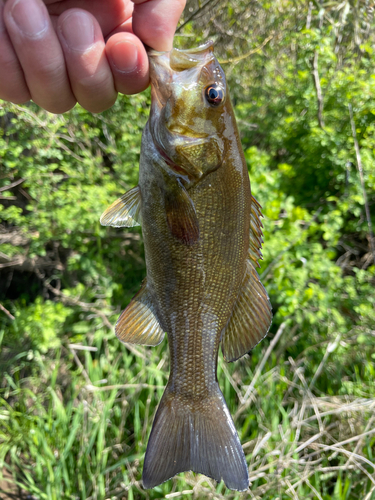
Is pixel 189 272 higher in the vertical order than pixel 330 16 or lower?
lower

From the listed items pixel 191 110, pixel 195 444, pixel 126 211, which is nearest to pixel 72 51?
pixel 191 110

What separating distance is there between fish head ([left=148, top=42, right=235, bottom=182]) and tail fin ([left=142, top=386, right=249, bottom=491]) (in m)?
0.89

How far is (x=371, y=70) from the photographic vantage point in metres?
3.34

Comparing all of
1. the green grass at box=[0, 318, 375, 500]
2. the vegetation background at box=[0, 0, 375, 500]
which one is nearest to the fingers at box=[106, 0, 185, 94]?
the vegetation background at box=[0, 0, 375, 500]

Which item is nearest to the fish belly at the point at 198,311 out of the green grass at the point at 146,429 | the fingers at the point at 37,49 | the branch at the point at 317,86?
the fingers at the point at 37,49

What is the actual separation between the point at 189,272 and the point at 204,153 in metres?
0.43

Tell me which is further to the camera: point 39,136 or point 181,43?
point 181,43

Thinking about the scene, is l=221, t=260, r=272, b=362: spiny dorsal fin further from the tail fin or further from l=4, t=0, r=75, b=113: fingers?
l=4, t=0, r=75, b=113: fingers

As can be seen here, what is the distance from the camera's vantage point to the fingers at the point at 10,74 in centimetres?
106

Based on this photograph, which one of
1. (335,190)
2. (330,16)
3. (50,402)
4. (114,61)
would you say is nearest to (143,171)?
(114,61)

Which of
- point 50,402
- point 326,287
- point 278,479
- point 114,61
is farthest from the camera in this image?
point 326,287

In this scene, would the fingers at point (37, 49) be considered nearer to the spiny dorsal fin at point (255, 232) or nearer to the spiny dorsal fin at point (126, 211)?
the spiny dorsal fin at point (126, 211)

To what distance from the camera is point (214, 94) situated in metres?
1.12

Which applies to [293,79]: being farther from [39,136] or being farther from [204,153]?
[204,153]
